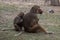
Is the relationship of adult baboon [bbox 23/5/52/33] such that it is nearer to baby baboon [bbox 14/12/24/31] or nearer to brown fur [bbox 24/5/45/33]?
brown fur [bbox 24/5/45/33]

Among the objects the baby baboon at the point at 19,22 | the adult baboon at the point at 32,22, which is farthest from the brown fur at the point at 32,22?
the baby baboon at the point at 19,22

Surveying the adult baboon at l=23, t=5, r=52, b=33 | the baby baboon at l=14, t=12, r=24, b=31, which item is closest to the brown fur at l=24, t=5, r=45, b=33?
the adult baboon at l=23, t=5, r=52, b=33

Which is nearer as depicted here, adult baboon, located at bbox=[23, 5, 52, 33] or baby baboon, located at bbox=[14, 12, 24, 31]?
adult baboon, located at bbox=[23, 5, 52, 33]

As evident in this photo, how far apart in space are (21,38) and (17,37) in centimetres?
17

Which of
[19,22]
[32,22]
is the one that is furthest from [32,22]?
[19,22]

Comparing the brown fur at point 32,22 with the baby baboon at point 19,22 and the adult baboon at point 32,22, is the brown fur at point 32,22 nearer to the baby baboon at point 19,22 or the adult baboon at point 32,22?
the adult baboon at point 32,22

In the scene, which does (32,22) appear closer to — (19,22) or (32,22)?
(32,22)

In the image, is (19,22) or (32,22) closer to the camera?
(32,22)

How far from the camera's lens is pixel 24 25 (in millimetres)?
9203

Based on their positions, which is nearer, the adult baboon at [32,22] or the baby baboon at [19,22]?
the adult baboon at [32,22]

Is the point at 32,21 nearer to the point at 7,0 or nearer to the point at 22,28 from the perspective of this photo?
the point at 22,28

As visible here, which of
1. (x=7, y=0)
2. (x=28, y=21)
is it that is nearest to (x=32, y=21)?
(x=28, y=21)

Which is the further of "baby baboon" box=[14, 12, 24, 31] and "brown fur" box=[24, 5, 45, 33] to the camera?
"baby baboon" box=[14, 12, 24, 31]

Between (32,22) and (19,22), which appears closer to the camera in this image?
(32,22)
